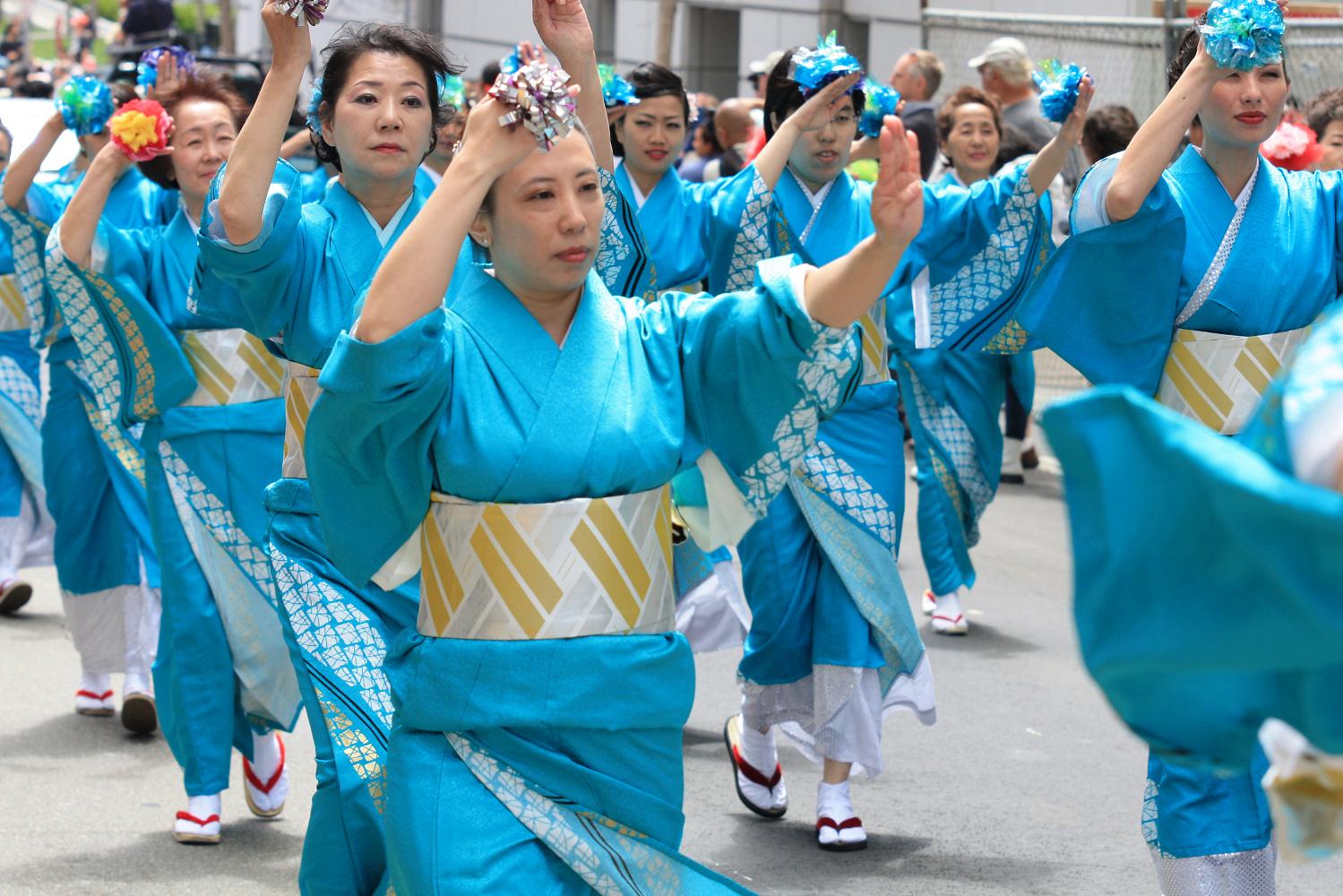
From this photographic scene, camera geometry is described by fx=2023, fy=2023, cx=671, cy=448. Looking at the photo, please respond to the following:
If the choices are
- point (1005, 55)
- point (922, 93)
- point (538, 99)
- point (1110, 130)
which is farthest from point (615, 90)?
point (922, 93)

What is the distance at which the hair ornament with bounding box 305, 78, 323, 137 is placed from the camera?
171 inches

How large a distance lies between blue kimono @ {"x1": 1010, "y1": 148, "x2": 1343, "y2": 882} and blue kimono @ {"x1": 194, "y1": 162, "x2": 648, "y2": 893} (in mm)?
1054

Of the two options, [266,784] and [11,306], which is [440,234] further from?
[11,306]

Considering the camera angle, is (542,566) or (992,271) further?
(992,271)

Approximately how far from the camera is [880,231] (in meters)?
2.81

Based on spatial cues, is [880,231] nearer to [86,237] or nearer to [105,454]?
[86,237]

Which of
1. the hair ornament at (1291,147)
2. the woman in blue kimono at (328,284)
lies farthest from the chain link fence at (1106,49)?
the woman in blue kimono at (328,284)

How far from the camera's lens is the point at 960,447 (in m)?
7.86

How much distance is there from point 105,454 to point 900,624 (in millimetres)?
2675

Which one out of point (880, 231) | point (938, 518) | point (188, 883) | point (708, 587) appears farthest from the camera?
point (938, 518)

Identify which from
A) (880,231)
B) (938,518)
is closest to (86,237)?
(880,231)

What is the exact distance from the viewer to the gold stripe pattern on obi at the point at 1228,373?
405 cm

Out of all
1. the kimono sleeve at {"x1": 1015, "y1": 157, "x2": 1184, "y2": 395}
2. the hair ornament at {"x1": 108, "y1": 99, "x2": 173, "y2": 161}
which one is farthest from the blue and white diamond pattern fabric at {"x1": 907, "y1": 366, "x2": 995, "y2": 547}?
the hair ornament at {"x1": 108, "y1": 99, "x2": 173, "y2": 161}

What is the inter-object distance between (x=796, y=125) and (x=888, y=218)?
7.08 feet
